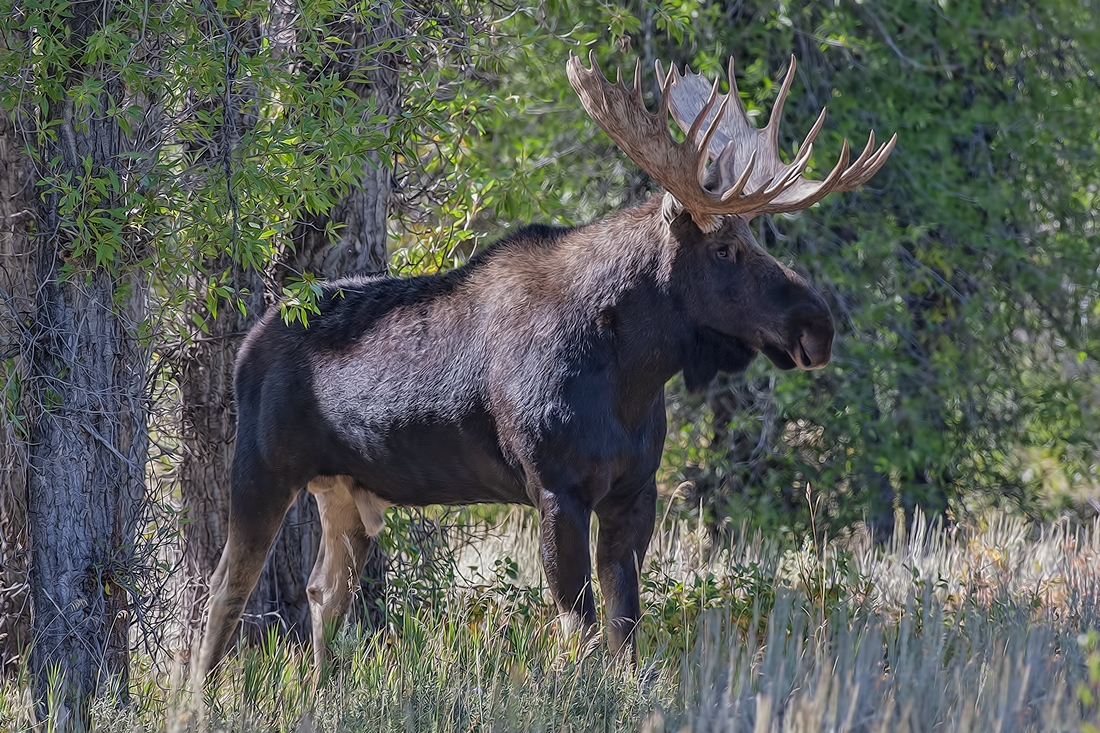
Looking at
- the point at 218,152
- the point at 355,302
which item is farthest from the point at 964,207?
the point at 218,152

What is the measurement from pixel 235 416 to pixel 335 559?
0.92 metres

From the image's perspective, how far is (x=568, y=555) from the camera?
4508mm

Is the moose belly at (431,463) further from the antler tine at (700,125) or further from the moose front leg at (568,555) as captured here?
the antler tine at (700,125)

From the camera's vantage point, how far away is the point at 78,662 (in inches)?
178

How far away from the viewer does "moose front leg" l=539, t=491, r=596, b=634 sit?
176 inches

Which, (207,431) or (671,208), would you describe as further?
(207,431)

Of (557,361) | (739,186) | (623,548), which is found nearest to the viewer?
(739,186)

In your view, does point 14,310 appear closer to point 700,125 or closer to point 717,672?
point 700,125

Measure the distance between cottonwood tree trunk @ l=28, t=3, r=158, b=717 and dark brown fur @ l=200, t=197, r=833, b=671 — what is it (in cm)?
64

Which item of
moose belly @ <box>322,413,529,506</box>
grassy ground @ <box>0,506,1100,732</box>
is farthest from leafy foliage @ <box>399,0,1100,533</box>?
moose belly @ <box>322,413,529,506</box>

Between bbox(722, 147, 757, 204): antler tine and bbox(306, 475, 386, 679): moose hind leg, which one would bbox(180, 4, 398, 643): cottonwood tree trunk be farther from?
bbox(722, 147, 757, 204): antler tine

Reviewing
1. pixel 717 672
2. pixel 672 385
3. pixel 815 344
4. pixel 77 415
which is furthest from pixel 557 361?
pixel 672 385

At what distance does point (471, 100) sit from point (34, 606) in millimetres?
2641

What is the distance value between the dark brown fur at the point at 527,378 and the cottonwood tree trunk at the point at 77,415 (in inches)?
25.4
